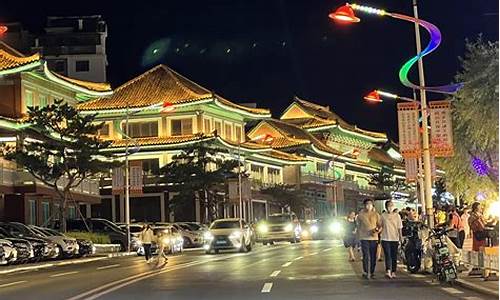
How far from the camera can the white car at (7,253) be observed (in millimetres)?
32625

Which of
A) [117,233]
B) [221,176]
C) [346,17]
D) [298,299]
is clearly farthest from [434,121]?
[221,176]

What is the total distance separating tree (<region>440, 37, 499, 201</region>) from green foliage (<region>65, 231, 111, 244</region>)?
1976 centimetres

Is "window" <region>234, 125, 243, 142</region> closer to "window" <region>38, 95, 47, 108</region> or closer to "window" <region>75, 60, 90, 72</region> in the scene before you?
"window" <region>38, 95, 47, 108</region>

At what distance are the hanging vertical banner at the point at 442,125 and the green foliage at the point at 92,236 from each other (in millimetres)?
22813

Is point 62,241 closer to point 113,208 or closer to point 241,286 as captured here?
point 241,286

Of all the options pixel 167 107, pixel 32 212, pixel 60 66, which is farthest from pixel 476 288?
pixel 60 66

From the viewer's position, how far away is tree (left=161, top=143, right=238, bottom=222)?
59.4 metres

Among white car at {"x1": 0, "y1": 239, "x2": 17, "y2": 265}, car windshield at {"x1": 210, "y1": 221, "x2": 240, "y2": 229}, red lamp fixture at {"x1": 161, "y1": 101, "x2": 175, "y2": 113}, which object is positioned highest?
red lamp fixture at {"x1": 161, "y1": 101, "x2": 175, "y2": 113}

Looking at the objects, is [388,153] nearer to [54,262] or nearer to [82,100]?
[82,100]

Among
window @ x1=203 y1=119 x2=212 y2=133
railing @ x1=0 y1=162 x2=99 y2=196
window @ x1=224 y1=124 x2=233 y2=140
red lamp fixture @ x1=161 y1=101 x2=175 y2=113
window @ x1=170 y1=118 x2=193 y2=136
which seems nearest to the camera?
railing @ x1=0 y1=162 x2=99 y2=196

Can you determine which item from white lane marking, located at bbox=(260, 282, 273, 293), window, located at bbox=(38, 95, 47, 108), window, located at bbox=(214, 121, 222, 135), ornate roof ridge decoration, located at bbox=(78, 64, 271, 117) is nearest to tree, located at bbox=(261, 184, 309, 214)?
window, located at bbox=(214, 121, 222, 135)

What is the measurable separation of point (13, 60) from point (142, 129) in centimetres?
2144

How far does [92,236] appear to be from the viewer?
45.5m

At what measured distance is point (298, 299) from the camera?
48.9ft
